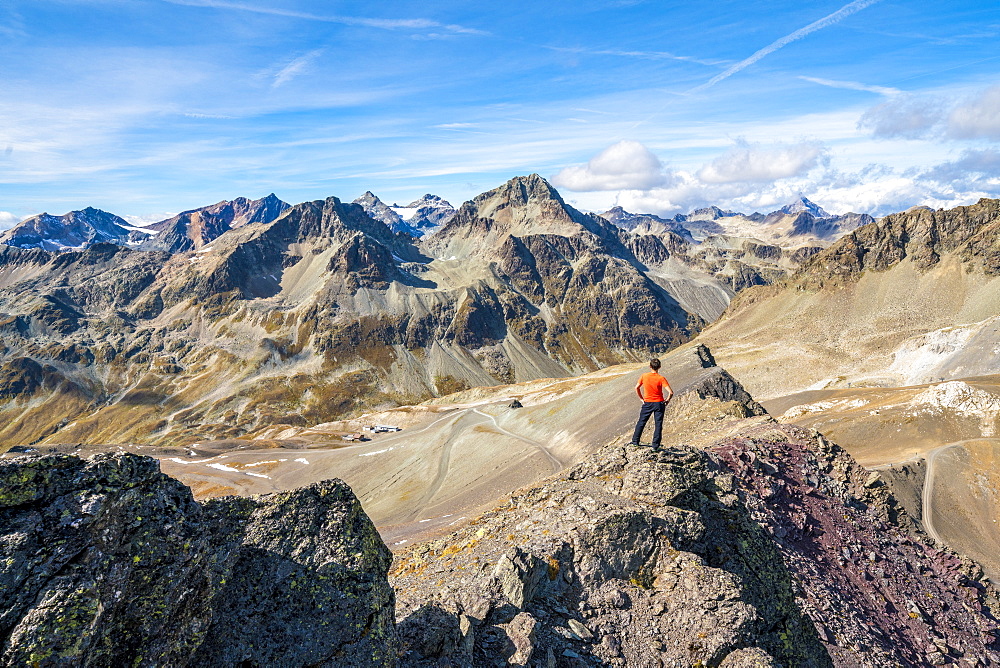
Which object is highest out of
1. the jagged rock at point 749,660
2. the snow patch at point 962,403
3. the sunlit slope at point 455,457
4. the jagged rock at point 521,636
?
the jagged rock at point 521,636

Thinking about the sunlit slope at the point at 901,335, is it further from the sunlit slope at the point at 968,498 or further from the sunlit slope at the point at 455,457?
the sunlit slope at the point at 968,498

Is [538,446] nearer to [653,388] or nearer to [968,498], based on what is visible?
[968,498]

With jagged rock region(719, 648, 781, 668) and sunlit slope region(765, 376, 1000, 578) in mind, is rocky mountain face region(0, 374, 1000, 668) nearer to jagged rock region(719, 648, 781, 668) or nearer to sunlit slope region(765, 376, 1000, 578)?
jagged rock region(719, 648, 781, 668)

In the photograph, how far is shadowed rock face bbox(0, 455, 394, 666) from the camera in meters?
7.16

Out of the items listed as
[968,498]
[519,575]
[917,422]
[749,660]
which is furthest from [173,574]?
[917,422]

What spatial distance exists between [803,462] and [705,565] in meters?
17.9

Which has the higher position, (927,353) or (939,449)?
(939,449)

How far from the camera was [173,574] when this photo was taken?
8500mm

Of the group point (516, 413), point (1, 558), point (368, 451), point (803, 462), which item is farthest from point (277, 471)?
point (1, 558)

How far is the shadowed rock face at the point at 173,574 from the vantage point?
7164 mm

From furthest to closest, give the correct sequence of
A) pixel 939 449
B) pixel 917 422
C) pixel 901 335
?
pixel 901 335 → pixel 917 422 → pixel 939 449

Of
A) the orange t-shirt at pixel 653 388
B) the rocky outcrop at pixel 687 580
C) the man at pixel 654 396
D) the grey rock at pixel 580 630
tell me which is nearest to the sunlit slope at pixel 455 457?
the rocky outcrop at pixel 687 580

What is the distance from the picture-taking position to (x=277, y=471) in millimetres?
120250

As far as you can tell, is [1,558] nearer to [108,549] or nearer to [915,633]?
[108,549]
